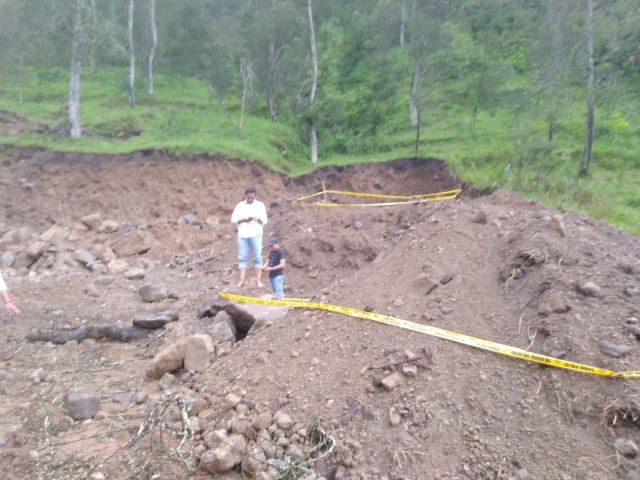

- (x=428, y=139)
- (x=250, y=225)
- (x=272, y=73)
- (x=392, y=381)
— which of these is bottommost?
(x=392, y=381)

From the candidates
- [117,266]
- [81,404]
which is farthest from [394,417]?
[117,266]

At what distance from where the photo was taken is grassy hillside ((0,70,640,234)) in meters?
11.7

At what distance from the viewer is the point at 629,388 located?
11.6 ft

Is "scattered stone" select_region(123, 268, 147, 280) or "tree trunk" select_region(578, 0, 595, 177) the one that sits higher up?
"tree trunk" select_region(578, 0, 595, 177)

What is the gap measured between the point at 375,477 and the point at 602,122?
1633cm

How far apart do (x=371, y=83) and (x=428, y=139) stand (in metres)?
5.97

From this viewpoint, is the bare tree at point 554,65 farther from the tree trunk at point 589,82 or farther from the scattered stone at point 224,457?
the scattered stone at point 224,457

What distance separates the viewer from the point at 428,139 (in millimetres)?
18328

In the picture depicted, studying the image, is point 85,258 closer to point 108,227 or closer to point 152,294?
point 108,227

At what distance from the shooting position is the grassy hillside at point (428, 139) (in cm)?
1170

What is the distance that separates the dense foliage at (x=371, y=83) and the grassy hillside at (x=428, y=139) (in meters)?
0.07

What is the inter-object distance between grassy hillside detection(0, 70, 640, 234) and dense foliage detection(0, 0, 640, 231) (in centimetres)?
7

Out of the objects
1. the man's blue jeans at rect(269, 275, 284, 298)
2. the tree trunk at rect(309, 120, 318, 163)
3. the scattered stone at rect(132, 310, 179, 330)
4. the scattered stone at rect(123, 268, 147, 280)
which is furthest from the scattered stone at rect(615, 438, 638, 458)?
the tree trunk at rect(309, 120, 318, 163)

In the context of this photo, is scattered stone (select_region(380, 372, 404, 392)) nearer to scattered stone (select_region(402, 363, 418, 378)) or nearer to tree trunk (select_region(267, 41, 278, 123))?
scattered stone (select_region(402, 363, 418, 378))
